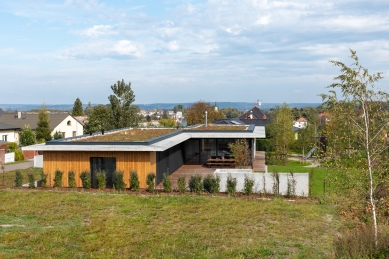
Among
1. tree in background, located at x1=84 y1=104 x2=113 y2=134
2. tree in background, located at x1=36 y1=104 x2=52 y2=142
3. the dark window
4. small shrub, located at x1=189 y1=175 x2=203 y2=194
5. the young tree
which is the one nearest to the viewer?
the young tree

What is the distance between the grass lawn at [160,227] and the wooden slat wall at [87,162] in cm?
242

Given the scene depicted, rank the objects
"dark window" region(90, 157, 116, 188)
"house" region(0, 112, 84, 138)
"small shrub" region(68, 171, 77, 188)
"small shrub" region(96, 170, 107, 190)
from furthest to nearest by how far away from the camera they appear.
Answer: "house" region(0, 112, 84, 138) → "dark window" region(90, 157, 116, 188) → "small shrub" region(68, 171, 77, 188) → "small shrub" region(96, 170, 107, 190)

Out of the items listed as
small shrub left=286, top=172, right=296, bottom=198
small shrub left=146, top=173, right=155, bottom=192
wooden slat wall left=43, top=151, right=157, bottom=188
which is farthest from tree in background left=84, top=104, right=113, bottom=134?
small shrub left=286, top=172, right=296, bottom=198

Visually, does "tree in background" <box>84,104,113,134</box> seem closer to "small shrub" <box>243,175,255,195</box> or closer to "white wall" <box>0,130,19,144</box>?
"white wall" <box>0,130,19,144</box>

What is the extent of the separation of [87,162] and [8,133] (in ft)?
97.3

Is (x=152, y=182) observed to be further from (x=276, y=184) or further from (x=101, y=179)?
(x=276, y=184)

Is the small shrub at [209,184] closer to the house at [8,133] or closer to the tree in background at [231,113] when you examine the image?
the house at [8,133]

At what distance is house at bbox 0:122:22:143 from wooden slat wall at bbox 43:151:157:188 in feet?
90.6

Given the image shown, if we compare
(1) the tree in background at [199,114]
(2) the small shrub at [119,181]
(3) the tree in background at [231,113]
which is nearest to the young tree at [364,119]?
(2) the small shrub at [119,181]

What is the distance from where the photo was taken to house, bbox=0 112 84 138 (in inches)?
2008

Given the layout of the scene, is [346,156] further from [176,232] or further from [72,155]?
[72,155]

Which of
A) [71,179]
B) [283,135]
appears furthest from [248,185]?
[283,135]

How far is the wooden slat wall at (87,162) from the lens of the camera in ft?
61.4

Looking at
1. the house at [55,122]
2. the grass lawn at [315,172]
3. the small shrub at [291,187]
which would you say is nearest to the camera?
the small shrub at [291,187]
